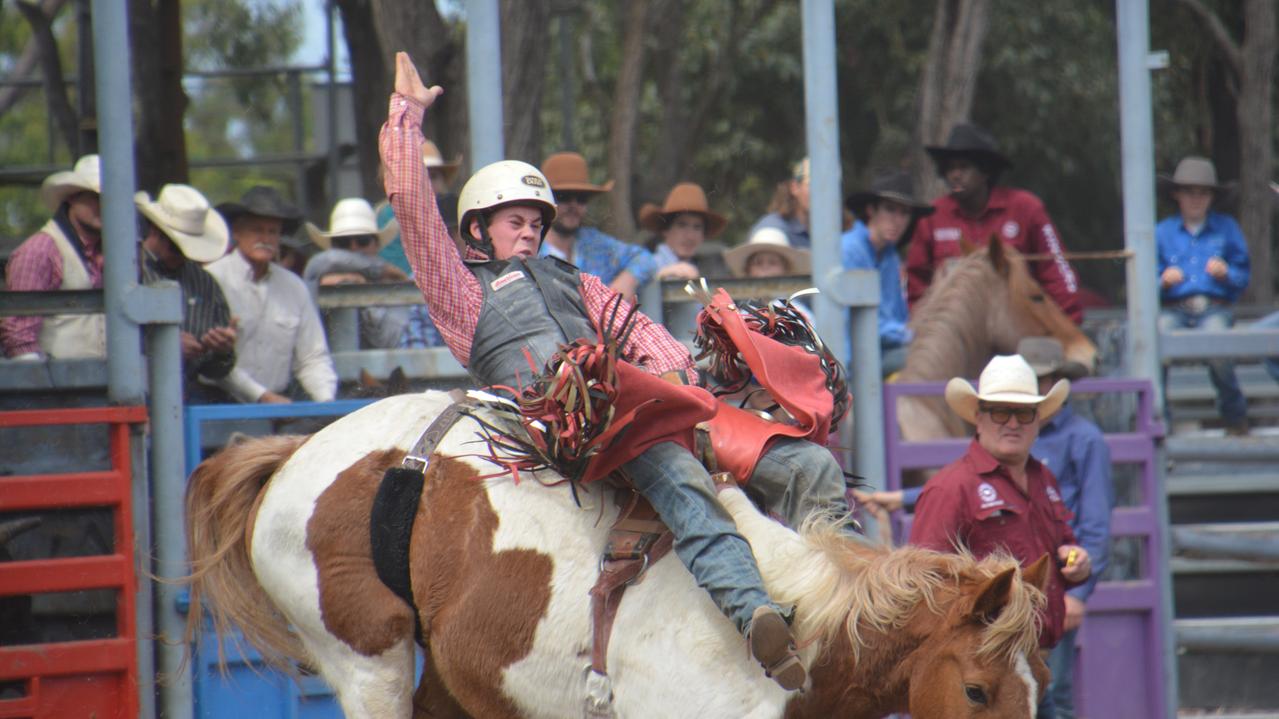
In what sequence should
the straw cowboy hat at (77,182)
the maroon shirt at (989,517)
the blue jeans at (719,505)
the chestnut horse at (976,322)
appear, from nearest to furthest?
the blue jeans at (719,505), the maroon shirt at (989,517), the straw cowboy hat at (77,182), the chestnut horse at (976,322)

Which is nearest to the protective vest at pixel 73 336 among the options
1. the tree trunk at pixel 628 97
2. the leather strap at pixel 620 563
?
the leather strap at pixel 620 563

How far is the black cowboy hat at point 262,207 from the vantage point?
752 cm

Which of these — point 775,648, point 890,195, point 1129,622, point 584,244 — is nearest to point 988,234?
point 890,195

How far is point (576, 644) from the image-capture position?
4406 millimetres

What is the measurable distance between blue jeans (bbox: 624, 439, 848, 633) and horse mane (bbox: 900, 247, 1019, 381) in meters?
3.28

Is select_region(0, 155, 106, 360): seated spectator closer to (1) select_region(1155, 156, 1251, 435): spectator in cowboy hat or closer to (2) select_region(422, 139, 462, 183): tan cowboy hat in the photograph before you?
(2) select_region(422, 139, 462, 183): tan cowboy hat

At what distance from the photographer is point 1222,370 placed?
9.56m

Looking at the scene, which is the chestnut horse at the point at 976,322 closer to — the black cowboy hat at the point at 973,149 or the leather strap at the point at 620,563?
the black cowboy hat at the point at 973,149

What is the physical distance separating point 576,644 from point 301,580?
0.92 m

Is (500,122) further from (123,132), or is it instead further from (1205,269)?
(1205,269)

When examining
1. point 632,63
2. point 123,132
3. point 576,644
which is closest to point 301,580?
point 576,644

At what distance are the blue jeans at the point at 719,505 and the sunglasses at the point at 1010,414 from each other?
143 cm

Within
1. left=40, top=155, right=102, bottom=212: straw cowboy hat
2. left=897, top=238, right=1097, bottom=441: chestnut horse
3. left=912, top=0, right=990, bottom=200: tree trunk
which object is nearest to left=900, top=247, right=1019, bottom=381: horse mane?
left=897, top=238, right=1097, bottom=441: chestnut horse

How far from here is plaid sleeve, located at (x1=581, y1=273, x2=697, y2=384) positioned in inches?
195
